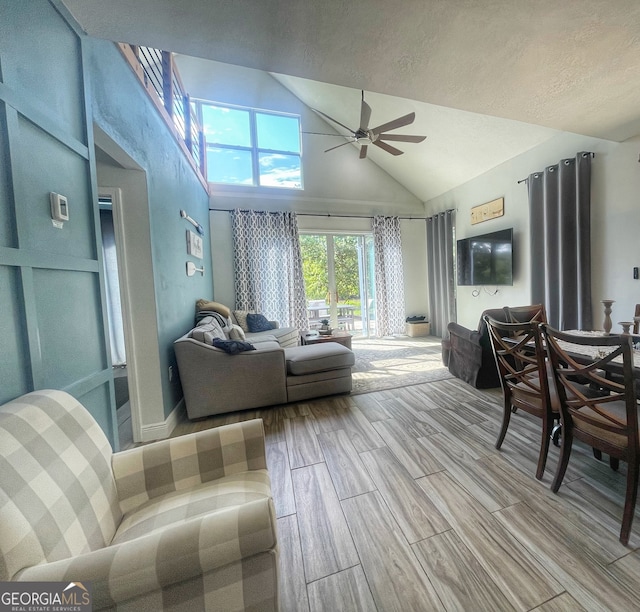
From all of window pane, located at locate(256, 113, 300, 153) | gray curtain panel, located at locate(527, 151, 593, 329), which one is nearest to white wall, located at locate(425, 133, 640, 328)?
gray curtain panel, located at locate(527, 151, 593, 329)

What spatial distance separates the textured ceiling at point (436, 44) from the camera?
1.31 m

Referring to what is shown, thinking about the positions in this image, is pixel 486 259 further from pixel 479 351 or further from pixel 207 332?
pixel 207 332

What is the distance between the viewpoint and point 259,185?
15.9 ft

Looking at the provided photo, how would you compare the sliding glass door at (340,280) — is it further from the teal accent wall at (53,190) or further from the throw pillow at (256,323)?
the teal accent wall at (53,190)

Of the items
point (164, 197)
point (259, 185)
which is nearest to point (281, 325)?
point (259, 185)

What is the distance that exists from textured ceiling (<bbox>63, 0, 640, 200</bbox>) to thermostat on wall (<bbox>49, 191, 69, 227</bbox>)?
2.97 ft

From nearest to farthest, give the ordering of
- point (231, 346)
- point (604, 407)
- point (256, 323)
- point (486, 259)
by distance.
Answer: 1. point (604, 407)
2. point (231, 346)
3. point (486, 259)
4. point (256, 323)

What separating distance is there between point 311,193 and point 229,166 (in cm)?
156

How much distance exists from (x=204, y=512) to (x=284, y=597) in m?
0.49

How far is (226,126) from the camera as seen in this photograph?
4711 millimetres

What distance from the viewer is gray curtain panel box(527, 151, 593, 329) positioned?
2.85 meters

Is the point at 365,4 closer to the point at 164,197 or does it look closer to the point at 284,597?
the point at 164,197

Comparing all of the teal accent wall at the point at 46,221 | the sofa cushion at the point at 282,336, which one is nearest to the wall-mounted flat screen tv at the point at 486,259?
the sofa cushion at the point at 282,336

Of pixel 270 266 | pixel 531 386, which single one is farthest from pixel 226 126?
pixel 531 386
